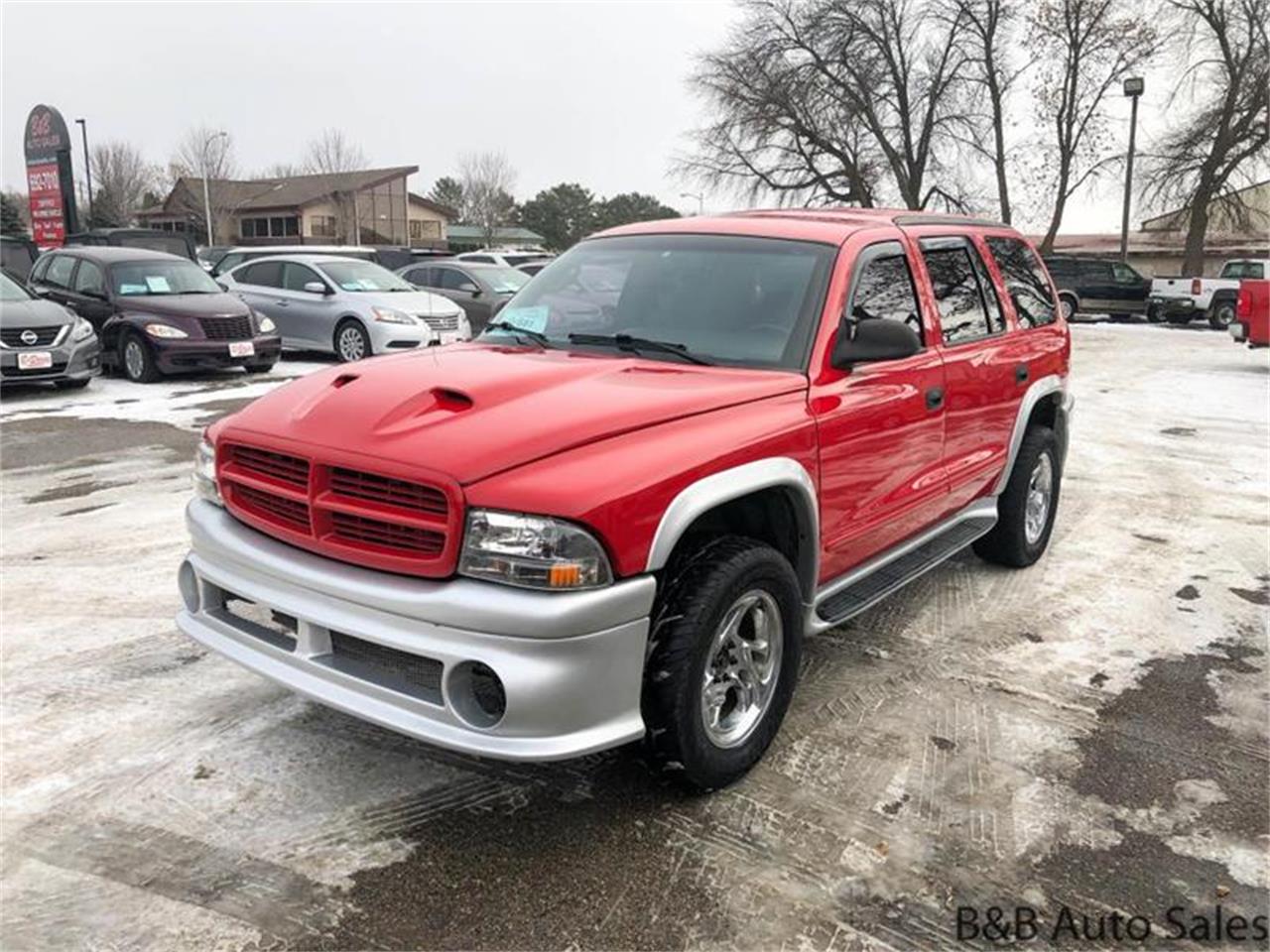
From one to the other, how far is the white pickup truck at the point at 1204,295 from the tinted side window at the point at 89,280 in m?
23.7

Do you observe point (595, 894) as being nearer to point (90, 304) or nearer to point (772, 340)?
point (772, 340)

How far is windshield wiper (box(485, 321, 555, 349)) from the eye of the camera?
13.2ft

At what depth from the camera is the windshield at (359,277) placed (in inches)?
564

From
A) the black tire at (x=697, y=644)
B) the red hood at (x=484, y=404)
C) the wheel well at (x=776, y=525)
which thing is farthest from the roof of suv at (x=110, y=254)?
the black tire at (x=697, y=644)

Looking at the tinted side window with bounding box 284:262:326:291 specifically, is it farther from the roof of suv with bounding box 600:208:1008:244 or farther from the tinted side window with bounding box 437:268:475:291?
the roof of suv with bounding box 600:208:1008:244

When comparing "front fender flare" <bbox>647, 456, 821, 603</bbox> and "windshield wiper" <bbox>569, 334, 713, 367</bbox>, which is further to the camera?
"windshield wiper" <bbox>569, 334, 713, 367</bbox>

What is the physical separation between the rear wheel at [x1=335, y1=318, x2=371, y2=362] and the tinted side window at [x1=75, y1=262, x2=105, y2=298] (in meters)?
2.95

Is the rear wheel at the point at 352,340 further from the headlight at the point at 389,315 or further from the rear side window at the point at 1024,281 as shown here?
the rear side window at the point at 1024,281

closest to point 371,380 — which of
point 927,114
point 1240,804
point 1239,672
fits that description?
point 1240,804

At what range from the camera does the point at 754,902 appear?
266 centimetres

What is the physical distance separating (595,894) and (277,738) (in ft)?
4.63

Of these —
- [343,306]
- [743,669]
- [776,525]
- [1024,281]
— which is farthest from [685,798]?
[343,306]

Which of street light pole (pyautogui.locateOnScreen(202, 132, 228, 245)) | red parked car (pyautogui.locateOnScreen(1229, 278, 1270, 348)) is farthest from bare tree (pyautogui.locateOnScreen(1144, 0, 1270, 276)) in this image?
street light pole (pyautogui.locateOnScreen(202, 132, 228, 245))

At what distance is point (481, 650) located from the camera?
2574 mm
